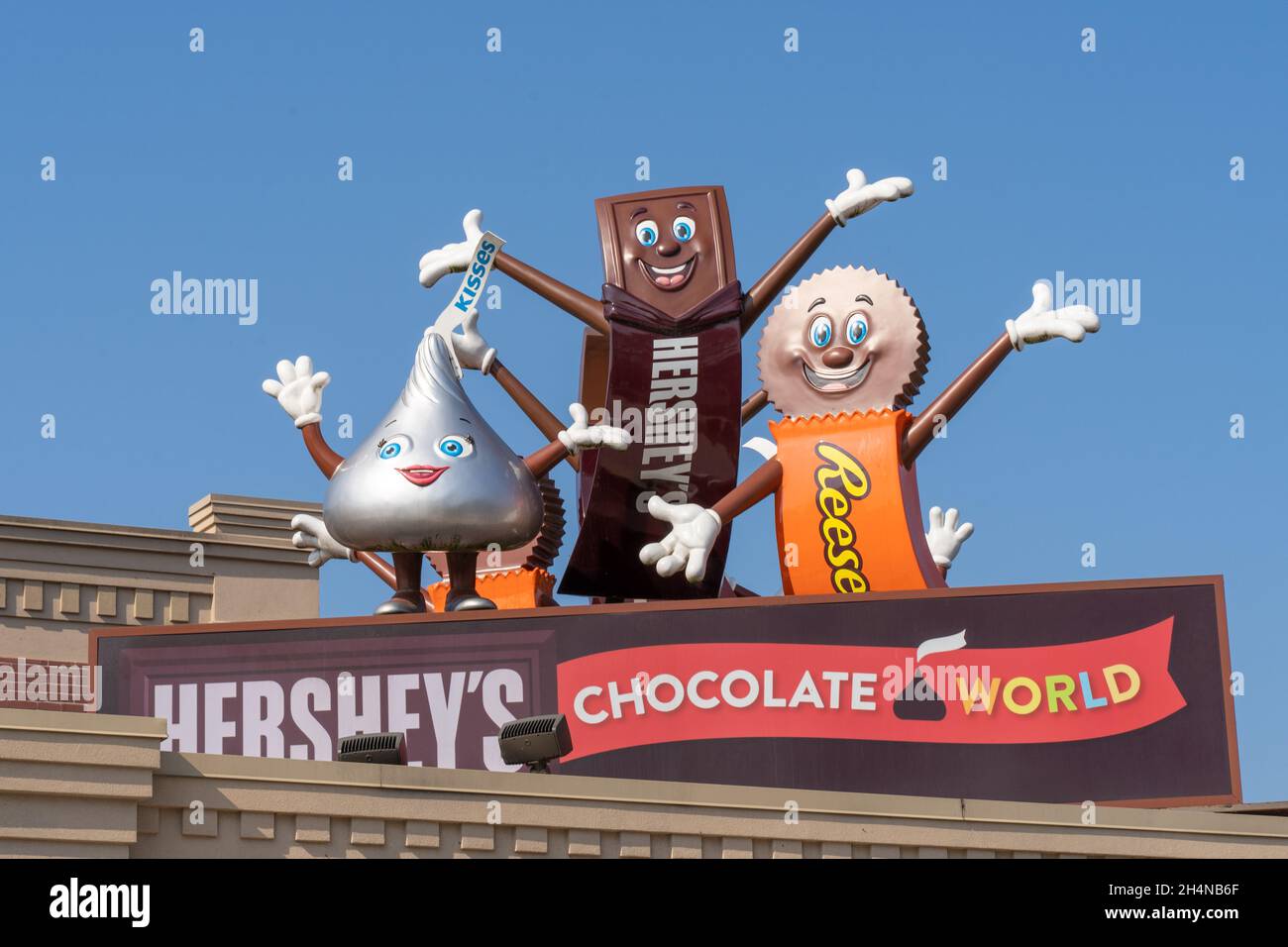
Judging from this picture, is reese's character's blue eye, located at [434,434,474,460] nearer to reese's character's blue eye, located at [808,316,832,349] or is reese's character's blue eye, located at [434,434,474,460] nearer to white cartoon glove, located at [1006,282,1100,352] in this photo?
reese's character's blue eye, located at [808,316,832,349]

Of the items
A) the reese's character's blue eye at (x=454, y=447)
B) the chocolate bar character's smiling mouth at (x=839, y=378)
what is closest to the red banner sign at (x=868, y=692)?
the reese's character's blue eye at (x=454, y=447)

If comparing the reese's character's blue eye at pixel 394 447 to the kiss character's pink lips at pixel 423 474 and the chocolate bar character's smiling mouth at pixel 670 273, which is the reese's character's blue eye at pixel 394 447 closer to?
the kiss character's pink lips at pixel 423 474

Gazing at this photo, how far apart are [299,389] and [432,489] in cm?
342

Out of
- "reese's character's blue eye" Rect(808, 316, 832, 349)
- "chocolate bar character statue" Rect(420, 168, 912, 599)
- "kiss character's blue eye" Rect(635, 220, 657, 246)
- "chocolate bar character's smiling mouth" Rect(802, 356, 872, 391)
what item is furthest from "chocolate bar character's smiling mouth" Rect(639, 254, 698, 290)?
"chocolate bar character's smiling mouth" Rect(802, 356, 872, 391)

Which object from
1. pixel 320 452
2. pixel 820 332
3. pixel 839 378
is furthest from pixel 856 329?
pixel 320 452

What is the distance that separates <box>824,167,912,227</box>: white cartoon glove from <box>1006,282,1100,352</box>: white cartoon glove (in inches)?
67.4

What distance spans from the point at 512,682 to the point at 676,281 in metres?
4.37

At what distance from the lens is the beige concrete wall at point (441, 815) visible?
9852 mm

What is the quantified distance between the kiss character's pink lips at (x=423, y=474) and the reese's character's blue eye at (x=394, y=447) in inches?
9.7

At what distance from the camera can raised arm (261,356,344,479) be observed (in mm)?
19719

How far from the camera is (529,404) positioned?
20.3 meters
